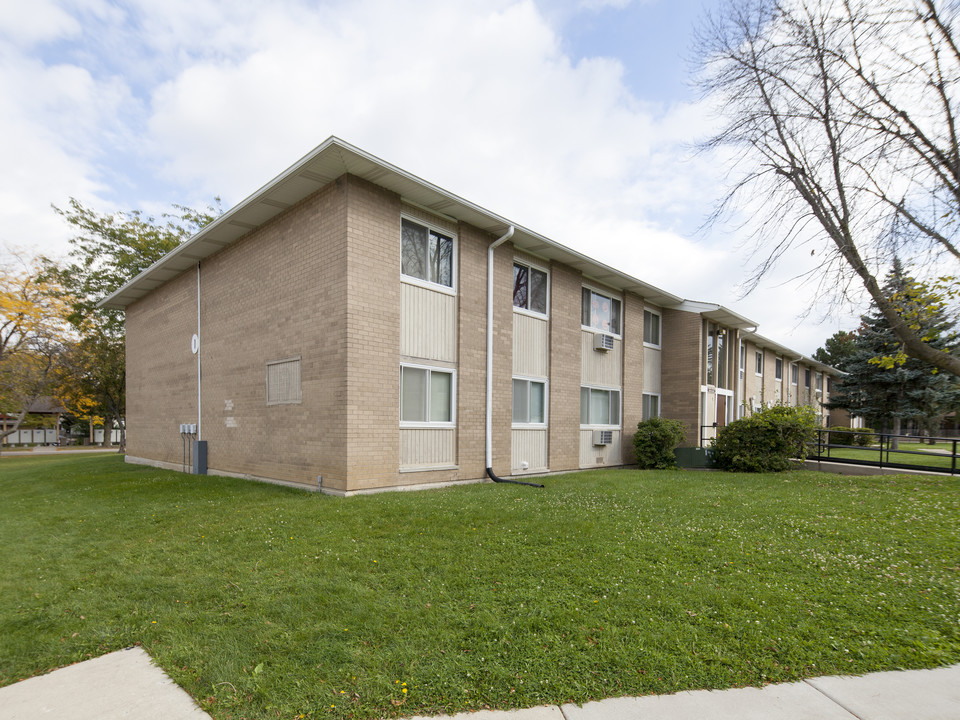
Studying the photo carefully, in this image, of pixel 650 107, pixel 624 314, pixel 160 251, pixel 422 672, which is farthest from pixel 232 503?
pixel 160 251

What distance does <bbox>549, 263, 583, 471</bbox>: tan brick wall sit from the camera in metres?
13.3

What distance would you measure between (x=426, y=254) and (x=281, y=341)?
11.8 ft

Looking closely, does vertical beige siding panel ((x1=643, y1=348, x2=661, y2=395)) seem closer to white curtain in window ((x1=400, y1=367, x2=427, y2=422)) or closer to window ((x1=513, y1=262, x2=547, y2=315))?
window ((x1=513, y1=262, x2=547, y2=315))

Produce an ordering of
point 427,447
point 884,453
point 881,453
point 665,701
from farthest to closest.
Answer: point 884,453 → point 881,453 → point 427,447 → point 665,701

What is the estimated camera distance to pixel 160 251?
23953mm

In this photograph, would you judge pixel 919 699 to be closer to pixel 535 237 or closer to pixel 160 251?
pixel 535 237

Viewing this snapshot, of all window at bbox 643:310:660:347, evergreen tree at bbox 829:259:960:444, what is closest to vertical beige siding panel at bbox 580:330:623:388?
window at bbox 643:310:660:347

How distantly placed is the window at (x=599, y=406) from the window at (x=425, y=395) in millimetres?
5381

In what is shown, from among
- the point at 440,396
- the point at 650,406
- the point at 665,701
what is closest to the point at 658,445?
the point at 650,406

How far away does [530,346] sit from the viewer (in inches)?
499

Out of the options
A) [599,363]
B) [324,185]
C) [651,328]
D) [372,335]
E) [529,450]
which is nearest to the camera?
[372,335]

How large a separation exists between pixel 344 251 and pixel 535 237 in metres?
4.77

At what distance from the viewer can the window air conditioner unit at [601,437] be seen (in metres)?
14.8

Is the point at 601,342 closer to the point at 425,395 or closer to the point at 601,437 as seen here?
the point at 601,437
